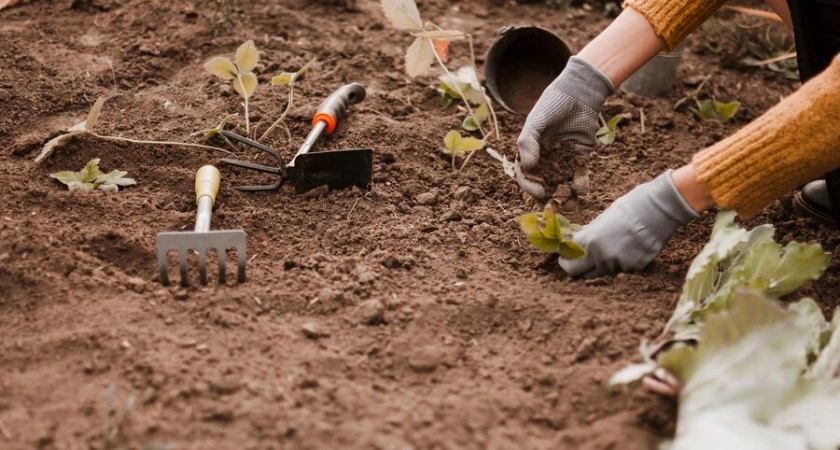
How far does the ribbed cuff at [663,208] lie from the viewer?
2000 mm

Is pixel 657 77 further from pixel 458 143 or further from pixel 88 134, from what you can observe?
pixel 88 134

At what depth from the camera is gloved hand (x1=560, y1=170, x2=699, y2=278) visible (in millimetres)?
2010

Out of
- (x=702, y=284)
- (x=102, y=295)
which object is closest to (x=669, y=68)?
(x=702, y=284)

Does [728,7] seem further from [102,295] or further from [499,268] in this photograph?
[102,295]

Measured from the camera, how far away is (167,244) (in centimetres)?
196

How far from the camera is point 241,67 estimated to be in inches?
102

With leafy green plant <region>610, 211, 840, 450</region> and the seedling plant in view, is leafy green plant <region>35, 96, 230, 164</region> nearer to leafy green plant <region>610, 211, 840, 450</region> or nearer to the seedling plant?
the seedling plant

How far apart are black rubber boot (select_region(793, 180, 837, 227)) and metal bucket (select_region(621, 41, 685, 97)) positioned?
0.84 m

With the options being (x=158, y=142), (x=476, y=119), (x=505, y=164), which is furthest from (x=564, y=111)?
(x=158, y=142)

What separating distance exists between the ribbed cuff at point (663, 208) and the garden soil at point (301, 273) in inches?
6.2

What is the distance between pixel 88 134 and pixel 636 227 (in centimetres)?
165

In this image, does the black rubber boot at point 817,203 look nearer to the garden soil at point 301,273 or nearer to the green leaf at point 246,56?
the garden soil at point 301,273

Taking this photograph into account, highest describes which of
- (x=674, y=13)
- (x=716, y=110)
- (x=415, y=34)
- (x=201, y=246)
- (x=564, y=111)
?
(x=674, y=13)

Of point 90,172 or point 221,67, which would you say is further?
point 221,67
